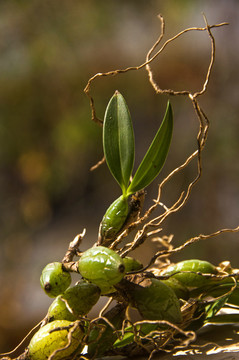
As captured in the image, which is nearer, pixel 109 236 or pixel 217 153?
pixel 109 236

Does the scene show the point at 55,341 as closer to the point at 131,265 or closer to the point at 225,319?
the point at 131,265

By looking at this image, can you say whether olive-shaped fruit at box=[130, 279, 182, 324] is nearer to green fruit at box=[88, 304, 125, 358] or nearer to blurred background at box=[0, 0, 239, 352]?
green fruit at box=[88, 304, 125, 358]

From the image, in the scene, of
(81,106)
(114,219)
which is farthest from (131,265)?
(81,106)

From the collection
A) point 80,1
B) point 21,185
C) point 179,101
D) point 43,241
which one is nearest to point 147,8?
point 80,1

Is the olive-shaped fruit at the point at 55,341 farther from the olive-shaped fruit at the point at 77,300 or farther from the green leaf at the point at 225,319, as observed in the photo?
the green leaf at the point at 225,319

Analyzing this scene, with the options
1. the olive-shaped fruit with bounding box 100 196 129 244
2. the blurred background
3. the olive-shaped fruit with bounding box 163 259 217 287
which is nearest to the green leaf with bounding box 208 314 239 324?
the olive-shaped fruit with bounding box 163 259 217 287

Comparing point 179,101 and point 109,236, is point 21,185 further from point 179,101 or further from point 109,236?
point 109,236

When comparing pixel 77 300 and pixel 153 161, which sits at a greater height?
pixel 153 161
